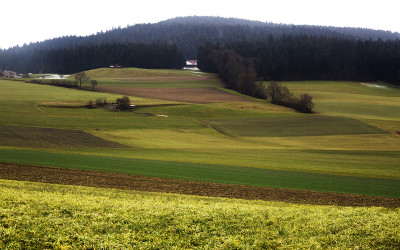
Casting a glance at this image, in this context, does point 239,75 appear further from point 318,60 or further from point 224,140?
point 224,140

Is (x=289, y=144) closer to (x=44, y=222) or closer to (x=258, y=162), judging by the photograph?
(x=258, y=162)

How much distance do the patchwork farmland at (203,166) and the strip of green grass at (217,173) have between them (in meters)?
A: 0.16

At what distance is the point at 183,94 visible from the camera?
105938mm

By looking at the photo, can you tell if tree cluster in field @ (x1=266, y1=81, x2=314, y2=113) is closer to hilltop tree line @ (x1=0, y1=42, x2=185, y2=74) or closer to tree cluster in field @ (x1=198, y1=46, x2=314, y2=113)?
tree cluster in field @ (x1=198, y1=46, x2=314, y2=113)

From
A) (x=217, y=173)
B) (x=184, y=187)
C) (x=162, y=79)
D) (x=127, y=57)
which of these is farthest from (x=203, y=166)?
(x=127, y=57)

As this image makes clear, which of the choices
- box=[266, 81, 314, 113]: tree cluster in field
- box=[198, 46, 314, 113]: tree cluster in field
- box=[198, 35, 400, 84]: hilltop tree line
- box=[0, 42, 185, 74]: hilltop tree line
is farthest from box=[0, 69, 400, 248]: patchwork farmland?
box=[0, 42, 185, 74]: hilltop tree line

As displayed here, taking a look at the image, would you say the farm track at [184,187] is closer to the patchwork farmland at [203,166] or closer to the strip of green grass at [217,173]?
the patchwork farmland at [203,166]

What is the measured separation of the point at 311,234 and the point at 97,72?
497 ft

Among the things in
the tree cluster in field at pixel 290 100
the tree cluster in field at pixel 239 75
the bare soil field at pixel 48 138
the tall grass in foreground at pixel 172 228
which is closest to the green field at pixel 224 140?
the bare soil field at pixel 48 138

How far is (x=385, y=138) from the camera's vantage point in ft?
189

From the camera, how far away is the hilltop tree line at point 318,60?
150 metres

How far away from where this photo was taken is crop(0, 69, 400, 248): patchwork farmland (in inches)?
464

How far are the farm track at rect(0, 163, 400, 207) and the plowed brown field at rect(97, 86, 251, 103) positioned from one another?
68812 millimetres

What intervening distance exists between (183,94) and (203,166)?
242ft
